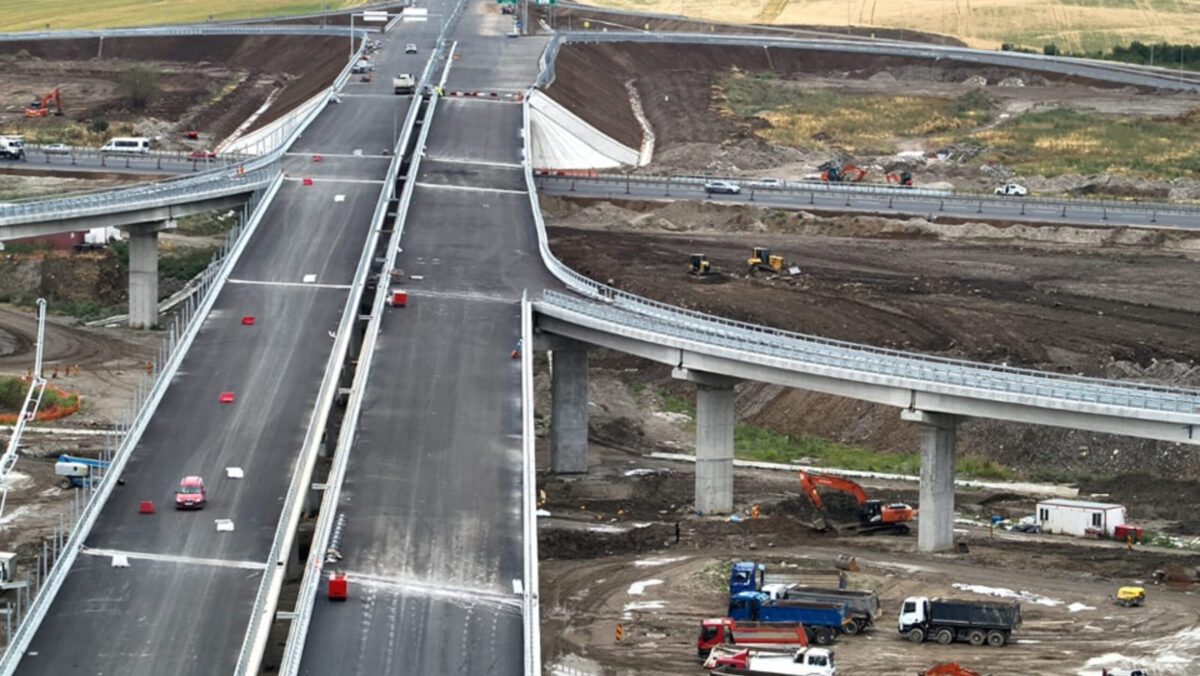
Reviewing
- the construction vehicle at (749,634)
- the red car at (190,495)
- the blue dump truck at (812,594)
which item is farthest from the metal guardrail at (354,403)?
the blue dump truck at (812,594)

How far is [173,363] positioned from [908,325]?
128ft

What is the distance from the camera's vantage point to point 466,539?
241ft

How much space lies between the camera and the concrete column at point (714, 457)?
9438 centimetres

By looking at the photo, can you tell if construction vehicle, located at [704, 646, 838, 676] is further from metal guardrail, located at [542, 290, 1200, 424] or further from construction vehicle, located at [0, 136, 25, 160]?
construction vehicle, located at [0, 136, 25, 160]

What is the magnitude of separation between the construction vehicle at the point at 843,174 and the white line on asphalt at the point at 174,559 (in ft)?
294

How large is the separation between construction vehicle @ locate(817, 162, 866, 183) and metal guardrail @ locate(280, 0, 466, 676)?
26.3 metres

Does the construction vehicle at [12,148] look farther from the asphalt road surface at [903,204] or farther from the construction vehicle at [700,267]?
the construction vehicle at [700,267]

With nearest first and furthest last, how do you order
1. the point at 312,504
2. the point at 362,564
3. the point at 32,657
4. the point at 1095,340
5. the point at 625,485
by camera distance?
the point at 32,657, the point at 362,564, the point at 312,504, the point at 625,485, the point at 1095,340

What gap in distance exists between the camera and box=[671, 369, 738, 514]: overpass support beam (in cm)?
9438

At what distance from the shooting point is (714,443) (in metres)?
94.4

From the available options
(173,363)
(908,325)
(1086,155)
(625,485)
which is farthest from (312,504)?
(1086,155)

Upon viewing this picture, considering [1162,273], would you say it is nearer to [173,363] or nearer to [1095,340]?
[1095,340]

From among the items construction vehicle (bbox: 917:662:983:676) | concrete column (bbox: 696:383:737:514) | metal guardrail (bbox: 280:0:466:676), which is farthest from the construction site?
metal guardrail (bbox: 280:0:466:676)

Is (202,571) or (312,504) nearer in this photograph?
(202,571)
